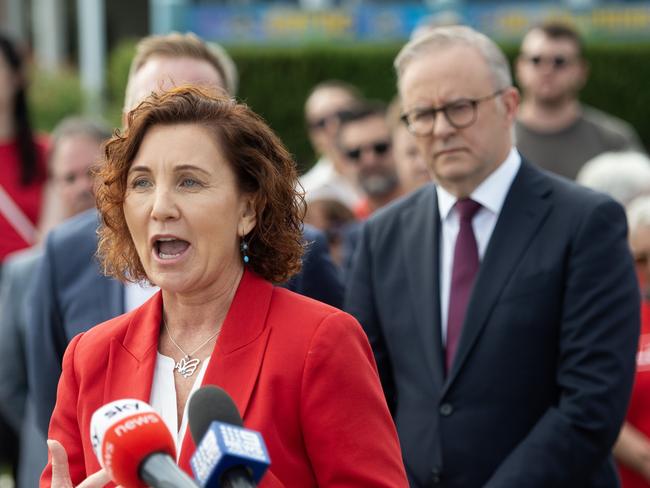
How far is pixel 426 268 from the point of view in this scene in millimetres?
4660

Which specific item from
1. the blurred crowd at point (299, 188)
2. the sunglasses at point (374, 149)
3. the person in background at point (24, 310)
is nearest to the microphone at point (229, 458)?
the blurred crowd at point (299, 188)

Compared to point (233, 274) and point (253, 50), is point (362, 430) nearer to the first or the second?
point (233, 274)

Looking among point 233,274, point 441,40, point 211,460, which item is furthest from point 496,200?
point 211,460

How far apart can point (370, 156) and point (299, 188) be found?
2.71m

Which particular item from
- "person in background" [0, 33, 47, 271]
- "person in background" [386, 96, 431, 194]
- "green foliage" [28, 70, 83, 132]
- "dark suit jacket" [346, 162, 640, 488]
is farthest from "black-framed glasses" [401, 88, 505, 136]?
"green foliage" [28, 70, 83, 132]

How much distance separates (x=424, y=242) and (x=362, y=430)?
1728mm

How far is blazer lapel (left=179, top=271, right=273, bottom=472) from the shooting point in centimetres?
313

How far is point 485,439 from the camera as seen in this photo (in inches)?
173

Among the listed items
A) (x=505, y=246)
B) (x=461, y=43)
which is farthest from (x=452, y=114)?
(x=505, y=246)

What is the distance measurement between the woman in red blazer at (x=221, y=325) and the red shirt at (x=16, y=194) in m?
3.91

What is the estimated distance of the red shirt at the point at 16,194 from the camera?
7.25 m

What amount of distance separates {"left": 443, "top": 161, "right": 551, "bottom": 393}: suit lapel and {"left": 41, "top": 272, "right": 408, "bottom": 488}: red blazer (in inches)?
48.2

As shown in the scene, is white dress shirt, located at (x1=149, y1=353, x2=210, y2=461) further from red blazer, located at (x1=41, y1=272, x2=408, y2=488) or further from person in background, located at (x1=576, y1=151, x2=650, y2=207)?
person in background, located at (x1=576, y1=151, x2=650, y2=207)

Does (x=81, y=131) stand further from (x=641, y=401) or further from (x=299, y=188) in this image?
(x=641, y=401)
